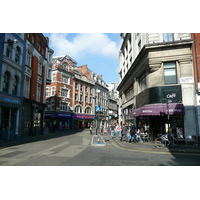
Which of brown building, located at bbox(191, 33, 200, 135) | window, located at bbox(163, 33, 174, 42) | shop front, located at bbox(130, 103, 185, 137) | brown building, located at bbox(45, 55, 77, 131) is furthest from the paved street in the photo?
brown building, located at bbox(45, 55, 77, 131)

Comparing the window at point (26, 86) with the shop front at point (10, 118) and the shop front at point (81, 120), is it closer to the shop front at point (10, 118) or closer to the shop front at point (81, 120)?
the shop front at point (10, 118)

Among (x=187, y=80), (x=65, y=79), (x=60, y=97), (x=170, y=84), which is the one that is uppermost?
(x=65, y=79)

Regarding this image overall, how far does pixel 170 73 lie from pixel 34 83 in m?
17.9

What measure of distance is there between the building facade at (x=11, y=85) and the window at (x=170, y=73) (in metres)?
15.0

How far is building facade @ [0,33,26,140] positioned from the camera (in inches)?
604

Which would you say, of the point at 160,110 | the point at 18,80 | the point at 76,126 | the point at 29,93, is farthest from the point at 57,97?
the point at 160,110

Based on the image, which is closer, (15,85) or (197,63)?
(197,63)

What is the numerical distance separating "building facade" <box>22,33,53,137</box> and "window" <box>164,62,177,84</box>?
16091 mm

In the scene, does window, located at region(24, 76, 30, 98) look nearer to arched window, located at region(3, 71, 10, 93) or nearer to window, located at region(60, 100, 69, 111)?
arched window, located at region(3, 71, 10, 93)

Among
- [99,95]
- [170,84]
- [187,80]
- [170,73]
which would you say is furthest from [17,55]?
[99,95]

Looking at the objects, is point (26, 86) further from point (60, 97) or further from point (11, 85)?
point (60, 97)

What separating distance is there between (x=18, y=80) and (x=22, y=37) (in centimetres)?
522

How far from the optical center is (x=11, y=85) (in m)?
16.7

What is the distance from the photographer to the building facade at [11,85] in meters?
15.4
